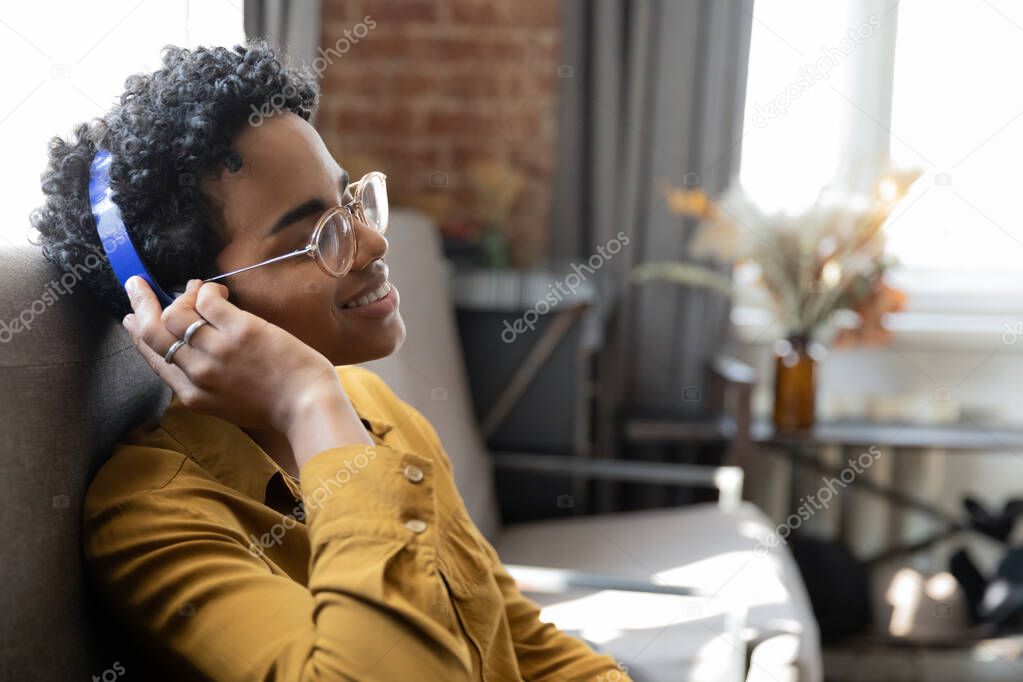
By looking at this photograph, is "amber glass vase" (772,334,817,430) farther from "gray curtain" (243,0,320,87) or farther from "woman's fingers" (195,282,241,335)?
"woman's fingers" (195,282,241,335)

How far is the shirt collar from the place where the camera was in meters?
→ 0.96

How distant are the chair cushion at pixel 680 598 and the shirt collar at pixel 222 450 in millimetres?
671

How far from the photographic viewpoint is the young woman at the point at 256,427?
2.64 ft

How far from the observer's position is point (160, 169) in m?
0.95

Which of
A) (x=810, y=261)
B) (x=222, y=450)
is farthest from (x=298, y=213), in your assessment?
(x=810, y=261)

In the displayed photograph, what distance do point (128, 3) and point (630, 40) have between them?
1.49 m

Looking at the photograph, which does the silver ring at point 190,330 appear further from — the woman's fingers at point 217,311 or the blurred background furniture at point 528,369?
the blurred background furniture at point 528,369

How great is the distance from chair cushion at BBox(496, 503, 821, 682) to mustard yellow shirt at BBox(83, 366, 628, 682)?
0.63 meters

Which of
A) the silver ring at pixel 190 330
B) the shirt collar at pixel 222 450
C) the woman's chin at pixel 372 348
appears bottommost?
the shirt collar at pixel 222 450

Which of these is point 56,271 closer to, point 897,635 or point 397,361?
point 397,361

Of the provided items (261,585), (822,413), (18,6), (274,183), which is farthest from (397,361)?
(822,413)

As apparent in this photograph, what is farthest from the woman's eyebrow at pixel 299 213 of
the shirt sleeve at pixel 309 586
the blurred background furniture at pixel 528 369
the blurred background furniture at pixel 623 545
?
the blurred background furniture at pixel 528 369

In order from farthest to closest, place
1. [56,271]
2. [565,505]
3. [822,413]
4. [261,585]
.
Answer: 1. [822,413]
2. [565,505]
3. [56,271]
4. [261,585]

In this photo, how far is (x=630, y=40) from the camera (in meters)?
2.83
